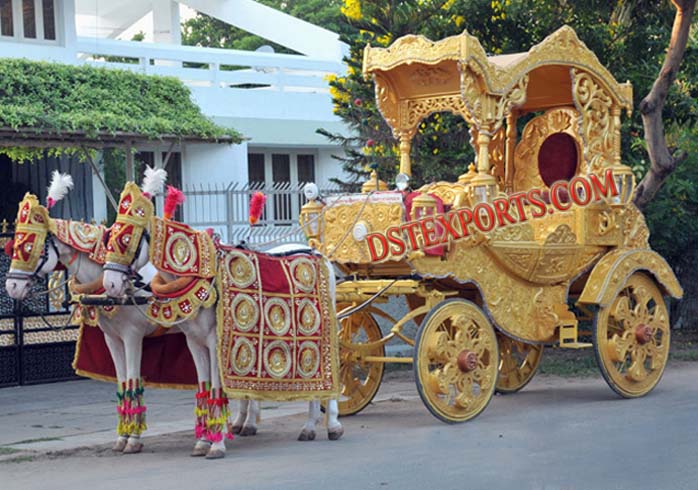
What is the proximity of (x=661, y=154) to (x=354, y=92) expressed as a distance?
4.63 meters

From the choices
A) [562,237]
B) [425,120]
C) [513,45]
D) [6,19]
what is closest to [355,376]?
[562,237]

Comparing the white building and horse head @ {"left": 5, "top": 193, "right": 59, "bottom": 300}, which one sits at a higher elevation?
the white building

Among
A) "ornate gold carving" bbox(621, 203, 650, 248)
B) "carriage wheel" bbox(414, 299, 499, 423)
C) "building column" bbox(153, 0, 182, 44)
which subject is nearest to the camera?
"carriage wheel" bbox(414, 299, 499, 423)

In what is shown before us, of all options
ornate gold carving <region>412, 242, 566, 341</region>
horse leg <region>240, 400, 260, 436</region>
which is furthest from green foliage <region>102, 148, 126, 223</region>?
horse leg <region>240, 400, 260, 436</region>

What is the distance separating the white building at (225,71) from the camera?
21.2 m

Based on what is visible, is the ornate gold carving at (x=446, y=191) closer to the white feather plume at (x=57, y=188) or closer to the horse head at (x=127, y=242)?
the horse head at (x=127, y=242)

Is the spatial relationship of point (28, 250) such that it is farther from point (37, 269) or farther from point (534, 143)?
point (534, 143)

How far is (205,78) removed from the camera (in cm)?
2273

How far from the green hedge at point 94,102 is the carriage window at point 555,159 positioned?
5.76 metres

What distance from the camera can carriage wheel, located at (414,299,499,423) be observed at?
32.7ft

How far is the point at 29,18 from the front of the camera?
21.0m

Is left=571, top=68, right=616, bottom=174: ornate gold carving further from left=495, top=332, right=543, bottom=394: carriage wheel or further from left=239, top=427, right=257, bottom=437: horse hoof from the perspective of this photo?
left=239, top=427, right=257, bottom=437: horse hoof

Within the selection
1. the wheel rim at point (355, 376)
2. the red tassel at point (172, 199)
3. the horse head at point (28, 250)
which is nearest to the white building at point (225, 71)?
the wheel rim at point (355, 376)

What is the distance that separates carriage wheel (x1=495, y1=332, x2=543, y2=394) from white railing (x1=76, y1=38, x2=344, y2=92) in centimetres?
1050
